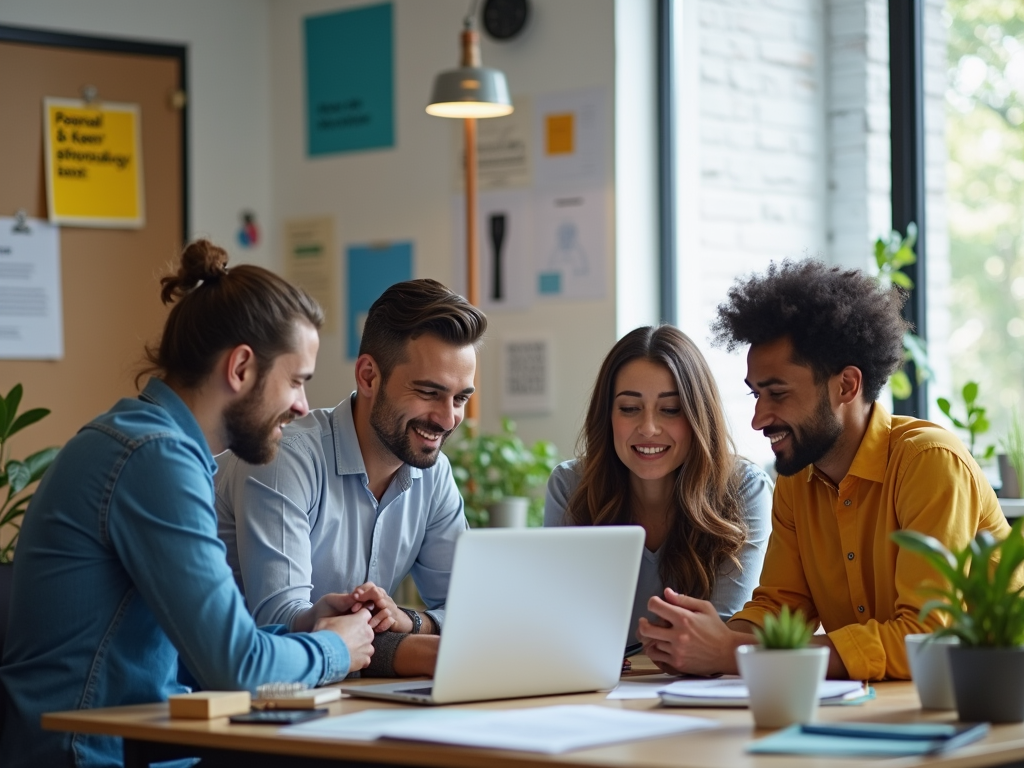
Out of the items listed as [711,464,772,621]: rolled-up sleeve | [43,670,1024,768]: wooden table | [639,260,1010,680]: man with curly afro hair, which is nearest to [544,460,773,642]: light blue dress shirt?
[711,464,772,621]: rolled-up sleeve

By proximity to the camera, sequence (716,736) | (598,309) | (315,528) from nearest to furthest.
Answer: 1. (716,736)
2. (315,528)
3. (598,309)

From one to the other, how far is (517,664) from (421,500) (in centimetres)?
83

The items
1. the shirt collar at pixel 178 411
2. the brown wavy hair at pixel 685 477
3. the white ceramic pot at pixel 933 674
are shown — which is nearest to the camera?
the white ceramic pot at pixel 933 674

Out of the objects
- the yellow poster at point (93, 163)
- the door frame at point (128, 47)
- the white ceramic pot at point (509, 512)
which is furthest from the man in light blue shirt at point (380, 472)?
the door frame at point (128, 47)

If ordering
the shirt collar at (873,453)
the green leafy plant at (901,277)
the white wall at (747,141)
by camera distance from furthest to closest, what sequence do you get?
the white wall at (747,141) < the green leafy plant at (901,277) < the shirt collar at (873,453)

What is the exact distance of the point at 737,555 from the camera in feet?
8.73

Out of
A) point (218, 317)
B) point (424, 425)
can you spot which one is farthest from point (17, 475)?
point (218, 317)

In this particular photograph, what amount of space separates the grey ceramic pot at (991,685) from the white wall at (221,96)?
3572 mm

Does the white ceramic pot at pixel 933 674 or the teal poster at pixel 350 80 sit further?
the teal poster at pixel 350 80

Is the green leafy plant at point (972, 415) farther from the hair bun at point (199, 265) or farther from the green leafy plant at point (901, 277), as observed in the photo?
the hair bun at point (199, 265)

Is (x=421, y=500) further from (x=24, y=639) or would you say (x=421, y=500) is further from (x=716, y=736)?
(x=716, y=736)

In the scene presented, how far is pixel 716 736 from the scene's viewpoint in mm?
1568

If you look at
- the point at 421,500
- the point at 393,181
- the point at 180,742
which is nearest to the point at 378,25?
the point at 393,181

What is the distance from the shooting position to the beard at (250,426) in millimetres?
2023
